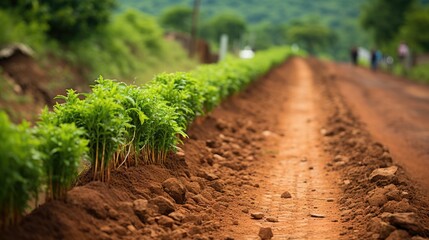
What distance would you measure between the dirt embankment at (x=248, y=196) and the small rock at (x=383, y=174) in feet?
0.04

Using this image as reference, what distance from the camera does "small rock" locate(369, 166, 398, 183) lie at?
7.19m

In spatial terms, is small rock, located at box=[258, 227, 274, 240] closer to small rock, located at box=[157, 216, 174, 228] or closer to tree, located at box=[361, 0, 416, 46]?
small rock, located at box=[157, 216, 174, 228]

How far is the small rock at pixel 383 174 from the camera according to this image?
23.6 feet

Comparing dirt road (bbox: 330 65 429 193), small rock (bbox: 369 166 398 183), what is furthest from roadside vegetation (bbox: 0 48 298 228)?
dirt road (bbox: 330 65 429 193)

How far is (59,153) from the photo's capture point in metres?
4.90

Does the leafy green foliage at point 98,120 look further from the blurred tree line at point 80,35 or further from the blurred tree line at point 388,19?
the blurred tree line at point 388,19

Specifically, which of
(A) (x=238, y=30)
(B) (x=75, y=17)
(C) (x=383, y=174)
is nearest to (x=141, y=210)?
(C) (x=383, y=174)

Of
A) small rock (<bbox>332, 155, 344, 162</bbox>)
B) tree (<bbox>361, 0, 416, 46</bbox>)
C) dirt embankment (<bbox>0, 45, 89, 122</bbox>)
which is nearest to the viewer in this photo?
small rock (<bbox>332, 155, 344, 162</bbox>)

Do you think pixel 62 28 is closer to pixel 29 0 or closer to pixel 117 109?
pixel 29 0

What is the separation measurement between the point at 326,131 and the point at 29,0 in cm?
1209

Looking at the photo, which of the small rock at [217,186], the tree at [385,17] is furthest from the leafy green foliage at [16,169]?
the tree at [385,17]

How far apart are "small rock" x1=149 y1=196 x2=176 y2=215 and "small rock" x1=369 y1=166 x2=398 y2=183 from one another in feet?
9.54

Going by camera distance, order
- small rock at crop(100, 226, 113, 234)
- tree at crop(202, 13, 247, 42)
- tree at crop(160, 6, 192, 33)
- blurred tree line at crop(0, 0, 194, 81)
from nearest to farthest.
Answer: small rock at crop(100, 226, 113, 234)
blurred tree line at crop(0, 0, 194, 81)
tree at crop(160, 6, 192, 33)
tree at crop(202, 13, 247, 42)

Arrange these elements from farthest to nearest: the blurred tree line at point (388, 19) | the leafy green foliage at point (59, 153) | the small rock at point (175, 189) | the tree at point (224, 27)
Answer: the tree at point (224, 27) < the blurred tree line at point (388, 19) < the small rock at point (175, 189) < the leafy green foliage at point (59, 153)
